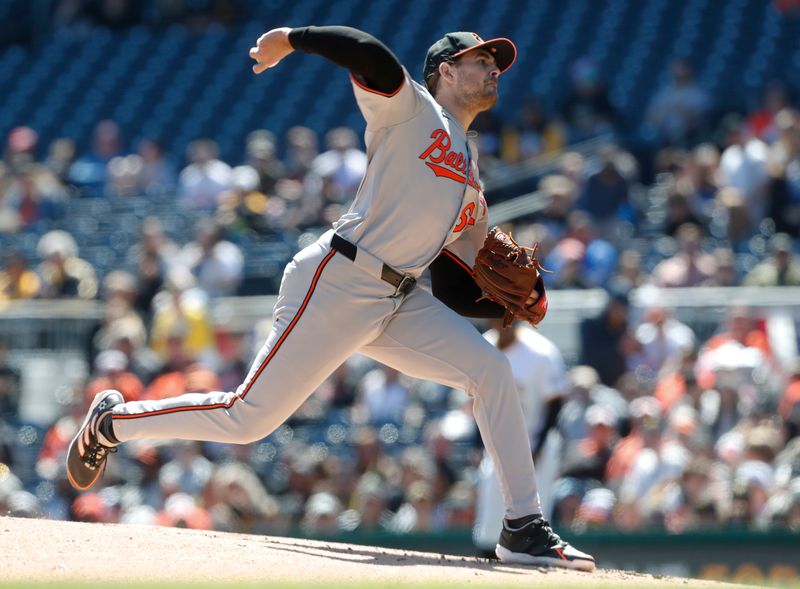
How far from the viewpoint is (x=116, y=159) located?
14031mm

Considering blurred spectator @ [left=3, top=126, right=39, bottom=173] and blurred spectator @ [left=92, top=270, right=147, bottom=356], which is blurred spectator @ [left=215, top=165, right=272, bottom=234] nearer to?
blurred spectator @ [left=92, top=270, right=147, bottom=356]

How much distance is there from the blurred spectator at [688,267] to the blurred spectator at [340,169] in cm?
305

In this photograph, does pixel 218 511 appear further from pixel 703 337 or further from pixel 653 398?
pixel 703 337

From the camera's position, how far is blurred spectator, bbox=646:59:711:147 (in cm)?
1221

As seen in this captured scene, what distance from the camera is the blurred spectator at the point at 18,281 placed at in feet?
38.5

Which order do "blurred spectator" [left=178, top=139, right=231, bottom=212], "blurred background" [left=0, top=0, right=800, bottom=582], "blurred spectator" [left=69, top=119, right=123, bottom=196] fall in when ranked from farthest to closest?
"blurred spectator" [left=69, top=119, right=123, bottom=196] → "blurred spectator" [left=178, top=139, right=231, bottom=212] → "blurred background" [left=0, top=0, right=800, bottom=582]

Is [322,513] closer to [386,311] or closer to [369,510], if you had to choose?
[369,510]

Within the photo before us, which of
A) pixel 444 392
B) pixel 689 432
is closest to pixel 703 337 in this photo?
pixel 689 432

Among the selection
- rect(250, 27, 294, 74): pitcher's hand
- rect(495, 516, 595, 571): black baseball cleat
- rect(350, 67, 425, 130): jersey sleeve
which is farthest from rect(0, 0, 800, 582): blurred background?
rect(250, 27, 294, 74): pitcher's hand

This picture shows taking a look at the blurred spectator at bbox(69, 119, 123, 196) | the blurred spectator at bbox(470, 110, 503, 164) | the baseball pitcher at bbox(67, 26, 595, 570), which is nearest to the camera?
the baseball pitcher at bbox(67, 26, 595, 570)

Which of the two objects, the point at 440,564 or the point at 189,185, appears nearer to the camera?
the point at 440,564

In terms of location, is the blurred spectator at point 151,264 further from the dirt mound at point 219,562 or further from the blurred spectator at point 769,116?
the dirt mound at point 219,562

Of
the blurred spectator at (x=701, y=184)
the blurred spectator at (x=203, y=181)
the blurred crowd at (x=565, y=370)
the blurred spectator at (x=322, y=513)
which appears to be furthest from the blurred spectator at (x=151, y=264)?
the blurred spectator at (x=701, y=184)

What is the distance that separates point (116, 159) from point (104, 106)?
2339mm
